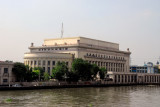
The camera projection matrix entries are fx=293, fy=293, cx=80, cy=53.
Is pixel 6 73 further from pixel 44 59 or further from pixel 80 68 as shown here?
pixel 44 59

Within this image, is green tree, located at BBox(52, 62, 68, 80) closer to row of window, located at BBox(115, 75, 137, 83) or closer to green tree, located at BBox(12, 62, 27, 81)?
green tree, located at BBox(12, 62, 27, 81)

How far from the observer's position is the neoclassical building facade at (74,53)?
111312 millimetres

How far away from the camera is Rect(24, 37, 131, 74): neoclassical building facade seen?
11131 cm

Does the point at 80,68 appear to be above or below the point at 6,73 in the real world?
above

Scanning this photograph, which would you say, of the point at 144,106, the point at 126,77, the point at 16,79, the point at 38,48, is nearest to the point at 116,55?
the point at 126,77

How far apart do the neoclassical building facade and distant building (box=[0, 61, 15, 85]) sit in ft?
104

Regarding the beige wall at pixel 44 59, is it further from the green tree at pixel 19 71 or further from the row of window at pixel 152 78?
the row of window at pixel 152 78

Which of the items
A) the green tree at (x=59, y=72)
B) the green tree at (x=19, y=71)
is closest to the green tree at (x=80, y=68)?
the green tree at (x=59, y=72)

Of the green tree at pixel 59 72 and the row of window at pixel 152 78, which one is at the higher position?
the green tree at pixel 59 72

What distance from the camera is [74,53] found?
119 metres

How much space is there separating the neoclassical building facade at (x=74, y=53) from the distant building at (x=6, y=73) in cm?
3168

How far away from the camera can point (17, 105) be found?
47.0 m

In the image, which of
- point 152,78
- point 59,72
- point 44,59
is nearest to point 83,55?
point 44,59

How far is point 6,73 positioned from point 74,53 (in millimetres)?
44697
